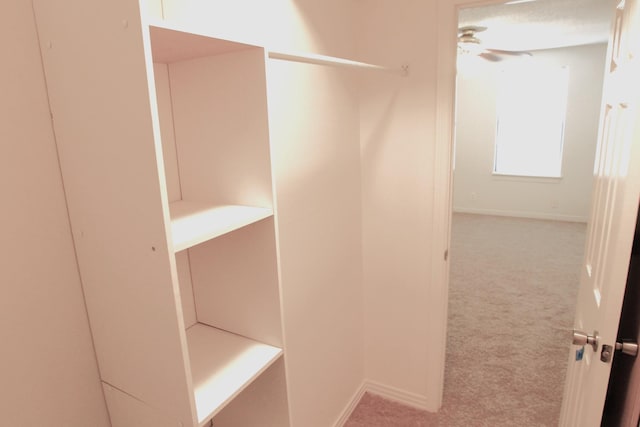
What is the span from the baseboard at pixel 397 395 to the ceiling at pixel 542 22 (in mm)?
2520

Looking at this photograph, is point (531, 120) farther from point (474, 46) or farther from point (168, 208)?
point (168, 208)

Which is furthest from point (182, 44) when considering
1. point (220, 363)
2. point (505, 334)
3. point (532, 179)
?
point (532, 179)

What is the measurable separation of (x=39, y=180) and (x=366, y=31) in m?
1.71

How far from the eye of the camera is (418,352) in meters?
2.35

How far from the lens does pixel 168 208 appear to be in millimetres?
747

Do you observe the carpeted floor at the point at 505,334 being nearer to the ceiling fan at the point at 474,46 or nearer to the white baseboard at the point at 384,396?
the white baseboard at the point at 384,396

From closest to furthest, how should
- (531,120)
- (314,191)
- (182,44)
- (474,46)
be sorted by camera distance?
(182,44) → (314,191) → (474,46) → (531,120)

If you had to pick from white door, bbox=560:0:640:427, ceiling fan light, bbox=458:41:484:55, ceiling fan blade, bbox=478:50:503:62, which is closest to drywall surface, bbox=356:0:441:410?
white door, bbox=560:0:640:427

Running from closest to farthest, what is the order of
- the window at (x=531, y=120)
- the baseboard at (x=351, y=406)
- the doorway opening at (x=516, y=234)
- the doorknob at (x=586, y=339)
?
the doorknob at (x=586, y=339) < the baseboard at (x=351, y=406) < the doorway opening at (x=516, y=234) < the window at (x=531, y=120)

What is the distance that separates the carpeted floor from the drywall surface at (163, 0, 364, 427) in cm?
55

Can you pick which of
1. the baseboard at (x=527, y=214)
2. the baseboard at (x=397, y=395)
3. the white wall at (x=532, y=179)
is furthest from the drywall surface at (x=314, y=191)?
the baseboard at (x=527, y=214)

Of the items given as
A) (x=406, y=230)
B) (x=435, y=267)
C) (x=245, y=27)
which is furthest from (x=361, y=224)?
(x=245, y=27)

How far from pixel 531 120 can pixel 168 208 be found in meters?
6.67

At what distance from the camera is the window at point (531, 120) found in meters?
5.98
